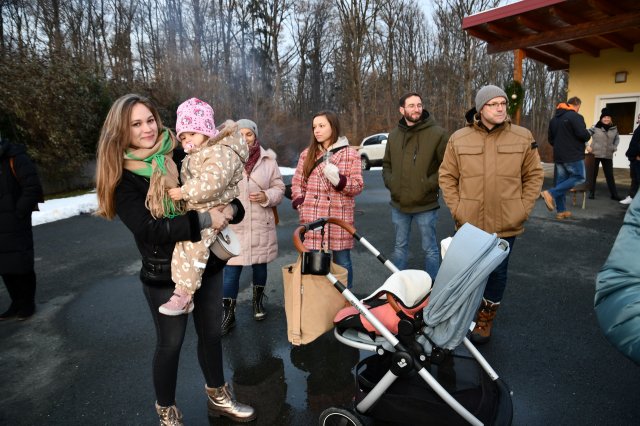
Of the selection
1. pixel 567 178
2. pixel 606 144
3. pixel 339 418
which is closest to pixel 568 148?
pixel 567 178

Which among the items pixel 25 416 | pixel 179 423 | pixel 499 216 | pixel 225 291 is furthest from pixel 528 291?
pixel 25 416

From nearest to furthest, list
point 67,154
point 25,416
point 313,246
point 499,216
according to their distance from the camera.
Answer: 1. point 25,416
2. point 499,216
3. point 313,246
4. point 67,154

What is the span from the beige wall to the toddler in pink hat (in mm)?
14776

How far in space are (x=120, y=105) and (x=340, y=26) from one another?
1311 inches

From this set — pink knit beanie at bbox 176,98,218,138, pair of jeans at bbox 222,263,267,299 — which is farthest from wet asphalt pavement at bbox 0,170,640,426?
pink knit beanie at bbox 176,98,218,138

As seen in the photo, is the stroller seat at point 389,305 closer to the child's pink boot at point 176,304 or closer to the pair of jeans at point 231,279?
the child's pink boot at point 176,304

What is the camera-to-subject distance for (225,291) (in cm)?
373

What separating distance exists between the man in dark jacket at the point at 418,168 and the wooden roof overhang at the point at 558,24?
768 centimetres

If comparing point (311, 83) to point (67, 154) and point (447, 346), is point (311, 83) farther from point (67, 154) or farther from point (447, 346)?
point (447, 346)

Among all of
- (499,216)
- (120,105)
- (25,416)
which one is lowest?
(25,416)

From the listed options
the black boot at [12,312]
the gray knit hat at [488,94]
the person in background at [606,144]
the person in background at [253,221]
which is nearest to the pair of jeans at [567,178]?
the person in background at [606,144]

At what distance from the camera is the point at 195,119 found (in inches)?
89.8

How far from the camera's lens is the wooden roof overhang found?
9273 mm

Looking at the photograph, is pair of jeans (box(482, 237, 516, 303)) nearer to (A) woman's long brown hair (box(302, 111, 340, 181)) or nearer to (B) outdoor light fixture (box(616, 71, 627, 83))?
(A) woman's long brown hair (box(302, 111, 340, 181))
